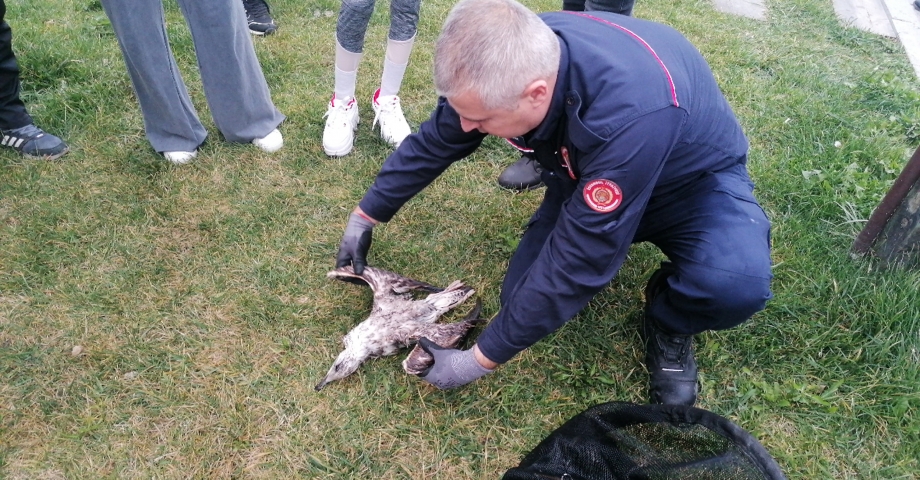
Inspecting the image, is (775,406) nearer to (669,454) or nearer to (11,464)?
(669,454)

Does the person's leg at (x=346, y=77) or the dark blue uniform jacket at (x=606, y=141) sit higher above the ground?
the dark blue uniform jacket at (x=606, y=141)

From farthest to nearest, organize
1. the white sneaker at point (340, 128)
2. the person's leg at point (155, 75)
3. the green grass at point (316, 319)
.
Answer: the white sneaker at point (340, 128) → the person's leg at point (155, 75) → the green grass at point (316, 319)

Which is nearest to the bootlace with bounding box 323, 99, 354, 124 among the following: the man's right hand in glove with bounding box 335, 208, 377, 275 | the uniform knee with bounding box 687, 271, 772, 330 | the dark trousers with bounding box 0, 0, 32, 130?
the man's right hand in glove with bounding box 335, 208, 377, 275

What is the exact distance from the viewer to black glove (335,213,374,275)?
2.23 meters

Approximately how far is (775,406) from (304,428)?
5.35 ft

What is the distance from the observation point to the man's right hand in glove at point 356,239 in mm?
2232

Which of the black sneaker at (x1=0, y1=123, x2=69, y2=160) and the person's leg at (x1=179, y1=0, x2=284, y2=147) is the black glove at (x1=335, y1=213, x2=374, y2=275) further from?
the black sneaker at (x1=0, y1=123, x2=69, y2=160)

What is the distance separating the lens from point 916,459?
1.95m

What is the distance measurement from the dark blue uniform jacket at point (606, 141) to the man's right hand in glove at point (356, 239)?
1.60ft

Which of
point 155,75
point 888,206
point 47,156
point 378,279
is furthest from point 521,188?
point 47,156

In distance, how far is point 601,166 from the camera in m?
1.51

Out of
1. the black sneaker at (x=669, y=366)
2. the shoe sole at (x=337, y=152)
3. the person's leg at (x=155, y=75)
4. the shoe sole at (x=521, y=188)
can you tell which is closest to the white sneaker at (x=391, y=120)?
the shoe sole at (x=337, y=152)

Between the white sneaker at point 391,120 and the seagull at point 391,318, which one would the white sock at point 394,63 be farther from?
the seagull at point 391,318

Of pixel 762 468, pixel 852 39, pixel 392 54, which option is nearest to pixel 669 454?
pixel 762 468
